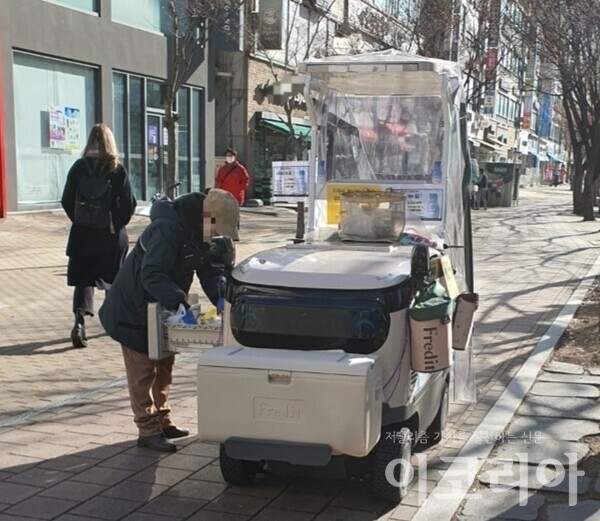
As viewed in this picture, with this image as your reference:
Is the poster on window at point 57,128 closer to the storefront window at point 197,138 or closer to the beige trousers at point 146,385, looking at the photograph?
the storefront window at point 197,138

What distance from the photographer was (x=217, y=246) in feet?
13.0

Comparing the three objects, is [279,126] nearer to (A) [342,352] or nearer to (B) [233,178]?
(B) [233,178]

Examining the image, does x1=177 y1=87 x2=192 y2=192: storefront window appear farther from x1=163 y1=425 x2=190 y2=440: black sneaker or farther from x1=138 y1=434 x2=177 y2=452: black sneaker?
x1=138 y1=434 x2=177 y2=452: black sneaker

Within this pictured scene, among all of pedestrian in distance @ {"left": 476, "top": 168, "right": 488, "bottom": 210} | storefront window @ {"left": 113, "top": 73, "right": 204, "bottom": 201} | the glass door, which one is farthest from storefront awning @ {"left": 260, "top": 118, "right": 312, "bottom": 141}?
pedestrian in distance @ {"left": 476, "top": 168, "right": 488, "bottom": 210}

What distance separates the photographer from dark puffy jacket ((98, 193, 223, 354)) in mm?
4133

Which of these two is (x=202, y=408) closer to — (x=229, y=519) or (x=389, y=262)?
(x=229, y=519)

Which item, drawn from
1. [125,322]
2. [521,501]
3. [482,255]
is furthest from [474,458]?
[482,255]

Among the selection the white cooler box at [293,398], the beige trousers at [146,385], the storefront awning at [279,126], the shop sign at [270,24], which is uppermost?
the shop sign at [270,24]

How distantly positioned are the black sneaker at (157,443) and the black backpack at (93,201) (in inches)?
104

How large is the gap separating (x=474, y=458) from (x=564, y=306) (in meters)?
5.34

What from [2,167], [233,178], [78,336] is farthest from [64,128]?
[78,336]

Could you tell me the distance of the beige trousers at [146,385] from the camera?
4434 millimetres

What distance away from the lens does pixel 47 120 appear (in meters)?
17.2

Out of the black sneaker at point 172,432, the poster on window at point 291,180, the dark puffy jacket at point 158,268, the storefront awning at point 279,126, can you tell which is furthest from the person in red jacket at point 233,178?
the storefront awning at point 279,126
